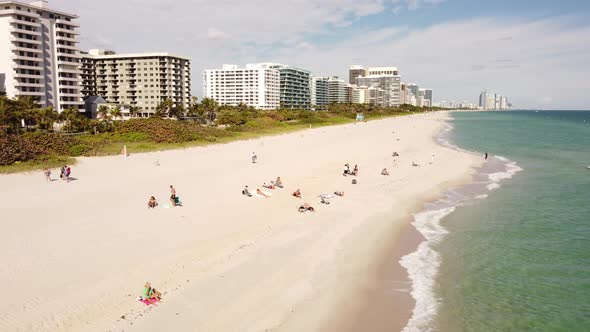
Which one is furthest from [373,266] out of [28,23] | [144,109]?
[144,109]

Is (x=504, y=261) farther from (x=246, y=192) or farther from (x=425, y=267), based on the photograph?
(x=246, y=192)

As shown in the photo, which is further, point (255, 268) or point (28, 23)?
point (28, 23)

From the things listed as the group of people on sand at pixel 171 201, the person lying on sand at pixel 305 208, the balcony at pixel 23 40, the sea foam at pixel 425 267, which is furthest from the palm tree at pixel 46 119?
the sea foam at pixel 425 267

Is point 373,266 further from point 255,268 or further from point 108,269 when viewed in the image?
point 108,269

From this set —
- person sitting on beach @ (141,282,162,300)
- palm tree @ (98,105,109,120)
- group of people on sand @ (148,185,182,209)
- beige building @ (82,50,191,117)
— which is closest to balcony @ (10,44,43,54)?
palm tree @ (98,105,109,120)

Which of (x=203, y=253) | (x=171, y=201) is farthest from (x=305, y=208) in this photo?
(x=203, y=253)

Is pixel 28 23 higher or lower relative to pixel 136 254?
higher

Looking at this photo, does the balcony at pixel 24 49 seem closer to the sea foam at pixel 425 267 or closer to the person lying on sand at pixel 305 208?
the person lying on sand at pixel 305 208
